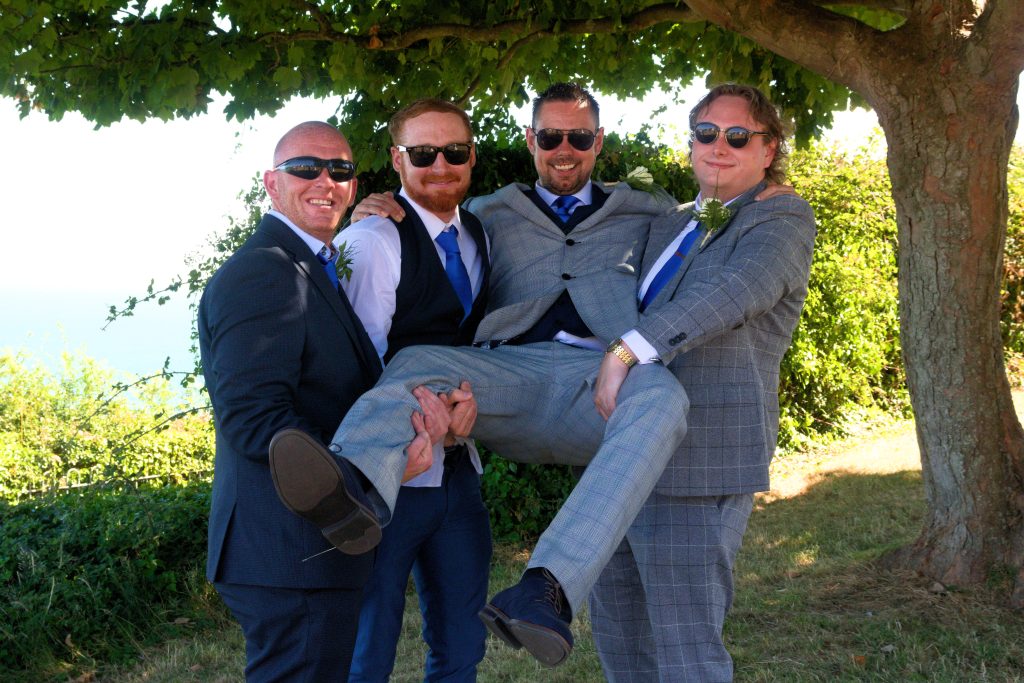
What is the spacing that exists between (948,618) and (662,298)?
10.2 ft

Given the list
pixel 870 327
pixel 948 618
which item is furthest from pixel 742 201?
pixel 870 327

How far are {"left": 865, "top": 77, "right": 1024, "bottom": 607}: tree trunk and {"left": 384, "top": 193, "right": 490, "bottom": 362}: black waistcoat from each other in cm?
304

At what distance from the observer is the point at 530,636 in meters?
2.86

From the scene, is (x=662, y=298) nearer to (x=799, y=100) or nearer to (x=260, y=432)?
(x=260, y=432)

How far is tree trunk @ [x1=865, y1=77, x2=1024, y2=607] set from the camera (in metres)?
5.58

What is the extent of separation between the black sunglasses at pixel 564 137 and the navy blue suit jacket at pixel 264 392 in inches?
51.4

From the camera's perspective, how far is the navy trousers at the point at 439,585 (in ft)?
12.6

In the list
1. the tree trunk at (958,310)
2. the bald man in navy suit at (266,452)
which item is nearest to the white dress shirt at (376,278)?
the bald man in navy suit at (266,452)

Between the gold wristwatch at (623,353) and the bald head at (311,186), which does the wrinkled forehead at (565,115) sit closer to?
the bald head at (311,186)

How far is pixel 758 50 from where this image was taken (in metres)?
7.96

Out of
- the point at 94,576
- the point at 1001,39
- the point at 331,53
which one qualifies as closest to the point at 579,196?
the point at 1001,39

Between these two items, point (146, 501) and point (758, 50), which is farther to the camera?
point (758, 50)

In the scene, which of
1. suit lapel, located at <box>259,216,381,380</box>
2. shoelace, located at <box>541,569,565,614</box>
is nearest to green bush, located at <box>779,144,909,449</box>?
suit lapel, located at <box>259,216,381,380</box>

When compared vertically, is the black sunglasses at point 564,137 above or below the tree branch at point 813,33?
below
